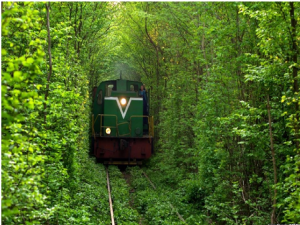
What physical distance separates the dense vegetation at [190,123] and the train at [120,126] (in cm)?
118

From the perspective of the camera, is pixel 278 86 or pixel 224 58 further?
pixel 224 58

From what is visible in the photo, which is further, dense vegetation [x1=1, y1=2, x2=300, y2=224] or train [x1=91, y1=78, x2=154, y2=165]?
train [x1=91, y1=78, x2=154, y2=165]

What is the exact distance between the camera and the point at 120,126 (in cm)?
1877

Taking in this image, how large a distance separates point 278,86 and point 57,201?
5307 millimetres

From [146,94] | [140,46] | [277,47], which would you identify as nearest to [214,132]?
[277,47]

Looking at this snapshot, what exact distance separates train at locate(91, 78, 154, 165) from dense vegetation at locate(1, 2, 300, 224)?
3.89 feet

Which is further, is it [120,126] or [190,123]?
[120,126]

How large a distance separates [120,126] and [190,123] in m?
3.90

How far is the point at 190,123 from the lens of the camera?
1673 cm

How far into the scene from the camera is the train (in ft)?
60.3

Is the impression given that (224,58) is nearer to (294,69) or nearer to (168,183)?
(294,69)

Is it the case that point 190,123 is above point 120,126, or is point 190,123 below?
above

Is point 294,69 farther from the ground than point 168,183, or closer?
farther from the ground

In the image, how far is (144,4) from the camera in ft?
75.3
